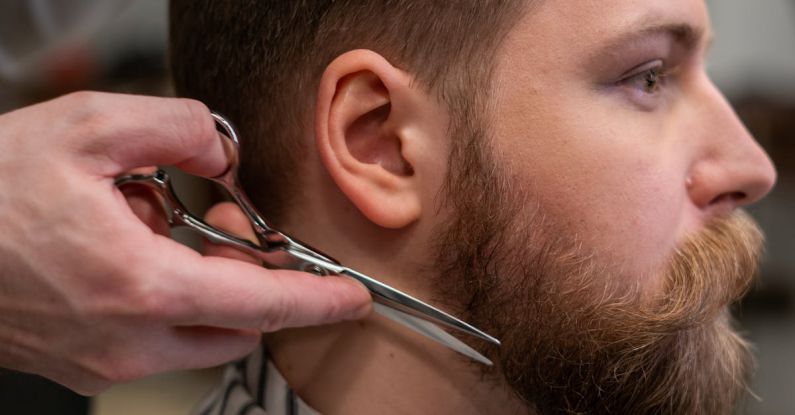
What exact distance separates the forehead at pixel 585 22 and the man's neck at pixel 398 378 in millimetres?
375

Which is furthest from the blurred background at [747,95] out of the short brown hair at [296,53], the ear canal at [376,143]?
the ear canal at [376,143]

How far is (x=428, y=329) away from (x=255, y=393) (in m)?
0.32

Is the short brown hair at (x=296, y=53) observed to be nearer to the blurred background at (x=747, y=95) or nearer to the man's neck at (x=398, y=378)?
the man's neck at (x=398, y=378)

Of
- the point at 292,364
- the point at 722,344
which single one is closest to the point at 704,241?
the point at 722,344

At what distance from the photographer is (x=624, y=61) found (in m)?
0.97

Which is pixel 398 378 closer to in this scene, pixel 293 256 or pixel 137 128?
pixel 293 256

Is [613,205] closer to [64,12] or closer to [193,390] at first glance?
[64,12]

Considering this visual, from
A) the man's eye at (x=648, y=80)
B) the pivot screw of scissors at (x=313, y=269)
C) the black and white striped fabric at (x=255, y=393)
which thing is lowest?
the black and white striped fabric at (x=255, y=393)

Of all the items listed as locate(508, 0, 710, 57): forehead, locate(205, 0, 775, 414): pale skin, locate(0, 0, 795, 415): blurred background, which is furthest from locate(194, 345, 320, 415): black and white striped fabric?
locate(0, 0, 795, 415): blurred background

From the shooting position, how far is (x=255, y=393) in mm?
1132

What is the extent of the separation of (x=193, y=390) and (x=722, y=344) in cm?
270

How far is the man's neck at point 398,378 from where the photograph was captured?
40.3 inches

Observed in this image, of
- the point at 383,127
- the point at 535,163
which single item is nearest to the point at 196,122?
the point at 383,127

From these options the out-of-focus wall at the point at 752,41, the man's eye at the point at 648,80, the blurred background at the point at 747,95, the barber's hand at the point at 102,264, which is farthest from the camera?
the out-of-focus wall at the point at 752,41
